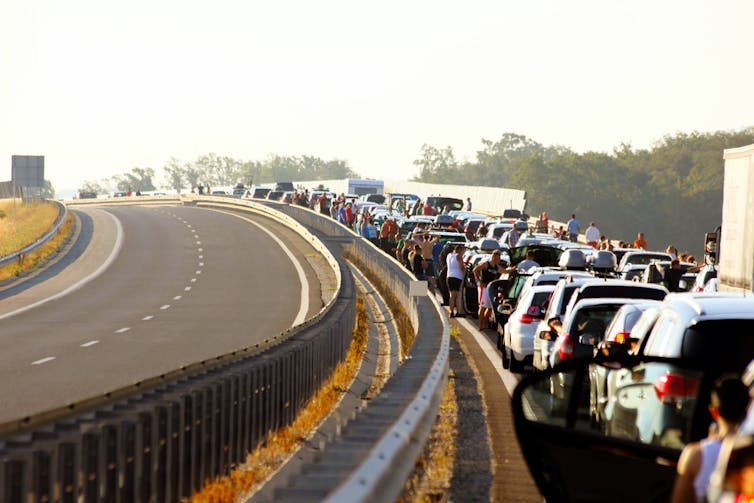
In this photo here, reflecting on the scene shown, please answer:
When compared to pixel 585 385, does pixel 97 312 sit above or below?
below

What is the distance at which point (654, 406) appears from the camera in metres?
7.46

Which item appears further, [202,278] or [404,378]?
[202,278]

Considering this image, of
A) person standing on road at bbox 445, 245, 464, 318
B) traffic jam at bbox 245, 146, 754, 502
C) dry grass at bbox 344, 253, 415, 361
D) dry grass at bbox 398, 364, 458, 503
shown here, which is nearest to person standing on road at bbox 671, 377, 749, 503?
traffic jam at bbox 245, 146, 754, 502

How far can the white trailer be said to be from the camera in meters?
21.4

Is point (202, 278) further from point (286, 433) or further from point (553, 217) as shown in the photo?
point (553, 217)

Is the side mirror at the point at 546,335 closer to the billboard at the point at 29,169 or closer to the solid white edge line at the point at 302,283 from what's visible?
the solid white edge line at the point at 302,283

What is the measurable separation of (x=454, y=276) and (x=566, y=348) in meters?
18.0

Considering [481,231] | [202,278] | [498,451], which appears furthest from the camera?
[481,231]

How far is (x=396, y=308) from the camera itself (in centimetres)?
3534

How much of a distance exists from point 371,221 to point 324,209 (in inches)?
865

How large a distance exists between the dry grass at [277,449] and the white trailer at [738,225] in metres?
5.69

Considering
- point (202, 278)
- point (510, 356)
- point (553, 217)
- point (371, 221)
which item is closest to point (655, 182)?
point (553, 217)

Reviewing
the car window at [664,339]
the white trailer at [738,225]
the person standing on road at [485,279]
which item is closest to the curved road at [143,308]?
the person standing on road at [485,279]

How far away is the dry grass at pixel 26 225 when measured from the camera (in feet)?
212
